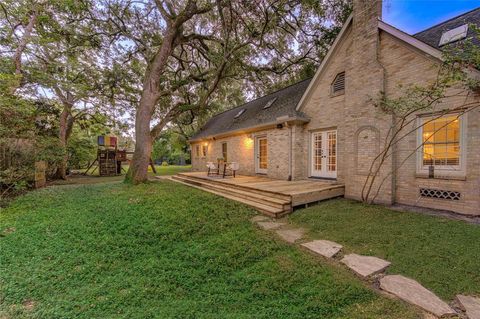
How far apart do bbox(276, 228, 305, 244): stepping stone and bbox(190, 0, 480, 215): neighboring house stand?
133 inches

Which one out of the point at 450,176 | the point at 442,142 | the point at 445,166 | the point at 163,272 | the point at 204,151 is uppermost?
the point at 204,151

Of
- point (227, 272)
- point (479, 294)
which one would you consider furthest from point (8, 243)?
point (479, 294)

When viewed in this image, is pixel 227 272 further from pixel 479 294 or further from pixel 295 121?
pixel 295 121

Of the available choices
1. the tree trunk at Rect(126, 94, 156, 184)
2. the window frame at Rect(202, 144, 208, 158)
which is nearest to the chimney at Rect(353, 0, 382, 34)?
the tree trunk at Rect(126, 94, 156, 184)

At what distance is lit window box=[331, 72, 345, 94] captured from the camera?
7745 mm

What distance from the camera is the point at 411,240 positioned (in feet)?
13.1

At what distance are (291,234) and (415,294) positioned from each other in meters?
2.25

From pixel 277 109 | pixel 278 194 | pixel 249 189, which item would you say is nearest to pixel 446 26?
pixel 277 109

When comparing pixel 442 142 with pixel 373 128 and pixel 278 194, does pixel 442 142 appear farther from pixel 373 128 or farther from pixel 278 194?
pixel 278 194

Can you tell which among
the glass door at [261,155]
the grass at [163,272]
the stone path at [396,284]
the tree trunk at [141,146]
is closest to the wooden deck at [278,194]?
the grass at [163,272]

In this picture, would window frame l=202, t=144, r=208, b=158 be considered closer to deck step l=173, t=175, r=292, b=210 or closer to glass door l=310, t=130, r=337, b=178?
deck step l=173, t=175, r=292, b=210

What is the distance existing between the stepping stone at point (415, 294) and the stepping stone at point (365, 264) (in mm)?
191

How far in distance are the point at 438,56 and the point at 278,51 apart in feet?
28.4

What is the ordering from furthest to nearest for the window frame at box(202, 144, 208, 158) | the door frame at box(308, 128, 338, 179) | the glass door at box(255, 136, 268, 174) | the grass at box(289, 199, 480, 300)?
the window frame at box(202, 144, 208, 158) → the glass door at box(255, 136, 268, 174) → the door frame at box(308, 128, 338, 179) → the grass at box(289, 199, 480, 300)
